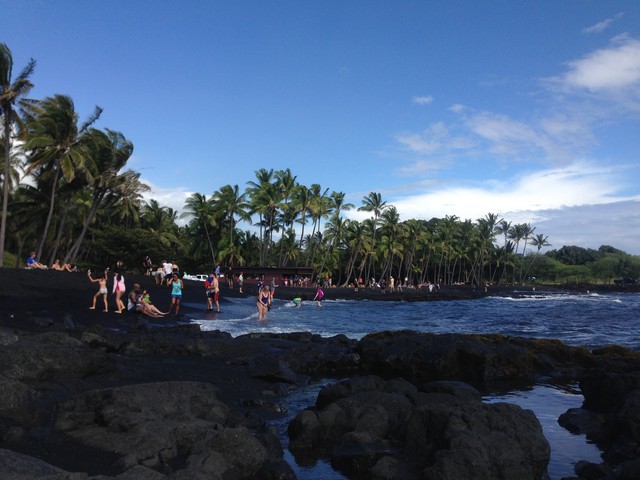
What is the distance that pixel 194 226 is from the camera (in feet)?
223

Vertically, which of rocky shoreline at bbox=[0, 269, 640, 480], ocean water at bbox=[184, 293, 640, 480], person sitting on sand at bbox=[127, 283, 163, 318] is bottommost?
ocean water at bbox=[184, 293, 640, 480]

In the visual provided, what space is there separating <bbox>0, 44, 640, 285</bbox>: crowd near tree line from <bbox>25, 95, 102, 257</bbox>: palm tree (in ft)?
0.23

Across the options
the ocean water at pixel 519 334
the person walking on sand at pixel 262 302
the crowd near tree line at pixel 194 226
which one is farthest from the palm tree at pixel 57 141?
the person walking on sand at pixel 262 302

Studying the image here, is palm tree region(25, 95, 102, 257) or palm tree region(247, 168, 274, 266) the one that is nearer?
palm tree region(25, 95, 102, 257)

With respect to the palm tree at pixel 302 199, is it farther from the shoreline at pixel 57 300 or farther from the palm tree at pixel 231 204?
the shoreline at pixel 57 300

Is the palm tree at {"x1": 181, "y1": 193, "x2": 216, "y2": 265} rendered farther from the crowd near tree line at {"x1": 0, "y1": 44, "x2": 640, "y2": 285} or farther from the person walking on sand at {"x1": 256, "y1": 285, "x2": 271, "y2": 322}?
the person walking on sand at {"x1": 256, "y1": 285, "x2": 271, "y2": 322}

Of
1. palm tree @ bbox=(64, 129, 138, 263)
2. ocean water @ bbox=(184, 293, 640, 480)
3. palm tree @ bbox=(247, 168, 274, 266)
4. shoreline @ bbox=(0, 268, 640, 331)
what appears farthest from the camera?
palm tree @ bbox=(247, 168, 274, 266)

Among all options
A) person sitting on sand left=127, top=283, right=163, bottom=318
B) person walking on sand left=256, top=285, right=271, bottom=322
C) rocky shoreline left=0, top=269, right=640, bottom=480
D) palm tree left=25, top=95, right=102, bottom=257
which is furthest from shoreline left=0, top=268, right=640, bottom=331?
palm tree left=25, top=95, right=102, bottom=257

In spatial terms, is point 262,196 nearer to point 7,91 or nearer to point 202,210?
point 202,210

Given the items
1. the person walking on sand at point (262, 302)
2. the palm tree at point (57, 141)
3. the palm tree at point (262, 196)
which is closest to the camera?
the person walking on sand at point (262, 302)

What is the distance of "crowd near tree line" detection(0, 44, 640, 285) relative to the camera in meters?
35.6

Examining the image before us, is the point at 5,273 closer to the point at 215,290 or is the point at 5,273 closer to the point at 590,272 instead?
the point at 215,290

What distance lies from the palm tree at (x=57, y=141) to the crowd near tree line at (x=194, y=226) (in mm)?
71

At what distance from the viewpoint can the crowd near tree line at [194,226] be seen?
35.6 metres
